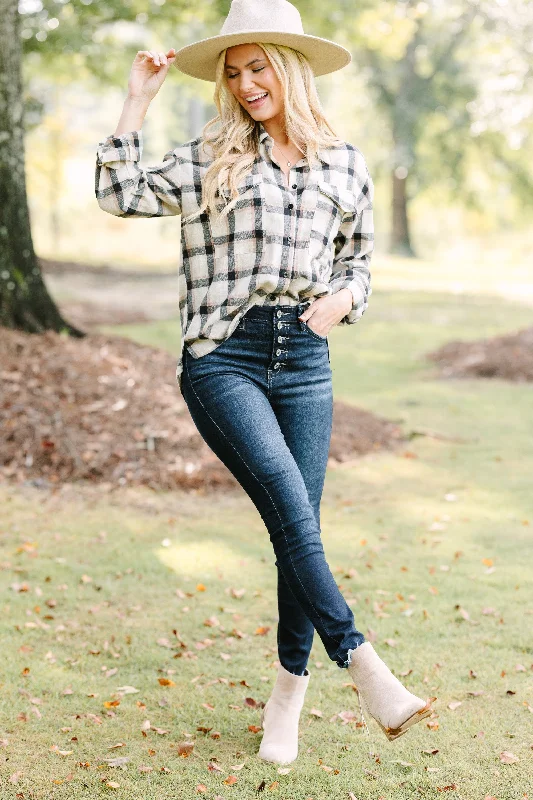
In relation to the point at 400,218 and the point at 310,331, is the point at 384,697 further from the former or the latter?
the point at 400,218

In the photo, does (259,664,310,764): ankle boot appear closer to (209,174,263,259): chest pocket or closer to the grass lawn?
the grass lawn

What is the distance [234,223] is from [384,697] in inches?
55.5

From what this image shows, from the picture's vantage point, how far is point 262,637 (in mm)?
3945

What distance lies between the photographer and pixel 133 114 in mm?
2855

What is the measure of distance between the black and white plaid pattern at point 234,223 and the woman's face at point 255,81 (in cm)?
7

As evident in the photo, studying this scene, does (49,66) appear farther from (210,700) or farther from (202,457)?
(210,700)

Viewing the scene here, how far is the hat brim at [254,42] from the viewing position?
2.80m

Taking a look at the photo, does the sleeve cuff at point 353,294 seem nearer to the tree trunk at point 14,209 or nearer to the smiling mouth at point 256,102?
the smiling mouth at point 256,102

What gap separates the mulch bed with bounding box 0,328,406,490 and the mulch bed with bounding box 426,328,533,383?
315 cm

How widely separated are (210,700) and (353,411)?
4.75m

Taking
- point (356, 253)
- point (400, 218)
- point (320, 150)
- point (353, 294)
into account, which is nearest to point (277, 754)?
point (353, 294)

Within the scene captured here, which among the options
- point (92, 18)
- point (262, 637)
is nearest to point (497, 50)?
point (92, 18)

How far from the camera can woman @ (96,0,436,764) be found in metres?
2.59

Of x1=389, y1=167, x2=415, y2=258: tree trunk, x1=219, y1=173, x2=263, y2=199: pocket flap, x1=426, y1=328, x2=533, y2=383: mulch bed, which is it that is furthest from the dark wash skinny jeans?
x1=389, y1=167, x2=415, y2=258: tree trunk
